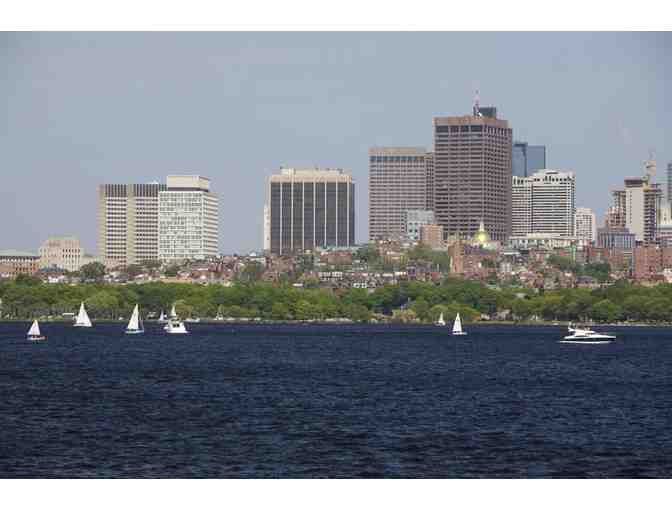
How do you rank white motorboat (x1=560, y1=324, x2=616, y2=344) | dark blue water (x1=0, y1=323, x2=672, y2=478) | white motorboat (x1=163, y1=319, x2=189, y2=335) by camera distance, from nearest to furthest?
dark blue water (x1=0, y1=323, x2=672, y2=478), white motorboat (x1=560, y1=324, x2=616, y2=344), white motorboat (x1=163, y1=319, x2=189, y2=335)

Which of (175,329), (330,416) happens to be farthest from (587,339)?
(330,416)

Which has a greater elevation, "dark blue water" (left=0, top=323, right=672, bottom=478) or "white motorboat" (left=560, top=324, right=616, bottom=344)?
"dark blue water" (left=0, top=323, right=672, bottom=478)

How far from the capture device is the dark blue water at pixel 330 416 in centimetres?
5081

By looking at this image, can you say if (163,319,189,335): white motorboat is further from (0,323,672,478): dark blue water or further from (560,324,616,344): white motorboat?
(0,323,672,478): dark blue water

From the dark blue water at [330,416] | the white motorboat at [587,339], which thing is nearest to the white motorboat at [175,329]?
the white motorboat at [587,339]

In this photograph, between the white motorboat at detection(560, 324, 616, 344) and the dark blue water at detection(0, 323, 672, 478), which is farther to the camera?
the white motorboat at detection(560, 324, 616, 344)

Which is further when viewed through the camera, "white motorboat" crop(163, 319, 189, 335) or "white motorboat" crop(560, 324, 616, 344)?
"white motorboat" crop(163, 319, 189, 335)

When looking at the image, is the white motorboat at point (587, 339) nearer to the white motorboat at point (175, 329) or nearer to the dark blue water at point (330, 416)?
the dark blue water at point (330, 416)

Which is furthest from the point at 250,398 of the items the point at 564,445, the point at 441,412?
the point at 564,445

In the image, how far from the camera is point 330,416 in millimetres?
65125

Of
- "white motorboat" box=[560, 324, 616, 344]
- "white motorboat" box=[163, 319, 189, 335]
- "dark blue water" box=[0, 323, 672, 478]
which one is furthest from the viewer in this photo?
"white motorboat" box=[163, 319, 189, 335]

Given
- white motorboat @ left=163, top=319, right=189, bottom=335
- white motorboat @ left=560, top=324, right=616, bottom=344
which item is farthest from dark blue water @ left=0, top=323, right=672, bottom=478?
white motorboat @ left=163, top=319, right=189, bottom=335

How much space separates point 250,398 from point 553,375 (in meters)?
26.8

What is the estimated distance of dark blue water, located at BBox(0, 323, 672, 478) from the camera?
5081cm
